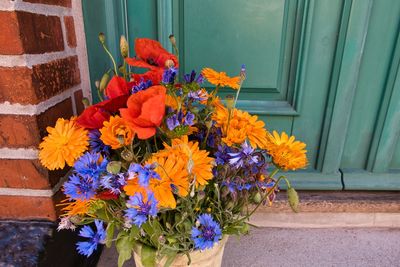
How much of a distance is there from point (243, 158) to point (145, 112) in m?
0.17

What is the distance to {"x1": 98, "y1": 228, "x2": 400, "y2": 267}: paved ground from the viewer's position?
79 centimetres

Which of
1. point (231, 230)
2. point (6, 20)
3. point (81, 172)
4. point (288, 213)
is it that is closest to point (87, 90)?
point (6, 20)

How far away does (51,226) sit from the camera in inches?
24.8

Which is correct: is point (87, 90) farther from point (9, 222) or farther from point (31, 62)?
point (9, 222)

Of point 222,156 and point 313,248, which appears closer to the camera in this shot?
point 222,156

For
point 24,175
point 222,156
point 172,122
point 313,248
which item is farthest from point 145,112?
point 313,248

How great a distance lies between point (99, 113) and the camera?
0.46m

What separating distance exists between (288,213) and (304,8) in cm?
55

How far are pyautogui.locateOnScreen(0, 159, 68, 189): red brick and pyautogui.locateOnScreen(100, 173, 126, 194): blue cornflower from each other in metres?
0.24

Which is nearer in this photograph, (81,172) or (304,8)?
(81,172)

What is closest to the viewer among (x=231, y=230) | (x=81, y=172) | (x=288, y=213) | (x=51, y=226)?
(x=81, y=172)

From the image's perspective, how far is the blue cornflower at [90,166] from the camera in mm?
427

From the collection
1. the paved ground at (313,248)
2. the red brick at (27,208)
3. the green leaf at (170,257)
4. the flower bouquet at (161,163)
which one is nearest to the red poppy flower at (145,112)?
the flower bouquet at (161,163)

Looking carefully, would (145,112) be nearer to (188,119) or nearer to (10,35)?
(188,119)
